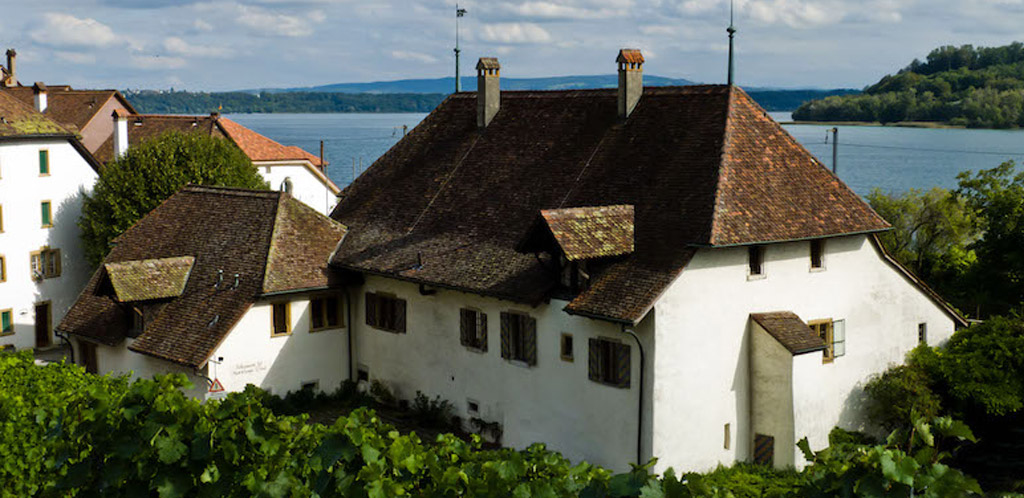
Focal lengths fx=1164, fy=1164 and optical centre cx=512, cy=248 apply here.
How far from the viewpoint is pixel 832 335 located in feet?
103

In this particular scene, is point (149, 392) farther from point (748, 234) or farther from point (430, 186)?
point (430, 186)

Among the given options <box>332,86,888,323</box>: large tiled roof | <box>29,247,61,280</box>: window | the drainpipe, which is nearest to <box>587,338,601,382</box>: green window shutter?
<box>332,86,888,323</box>: large tiled roof

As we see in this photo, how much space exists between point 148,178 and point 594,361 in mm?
26380

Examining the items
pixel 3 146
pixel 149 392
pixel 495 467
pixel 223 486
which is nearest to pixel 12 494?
pixel 149 392

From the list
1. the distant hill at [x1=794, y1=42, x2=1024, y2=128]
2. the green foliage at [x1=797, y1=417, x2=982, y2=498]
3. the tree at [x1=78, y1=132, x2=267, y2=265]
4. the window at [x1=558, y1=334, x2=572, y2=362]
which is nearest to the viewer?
the green foliage at [x1=797, y1=417, x2=982, y2=498]

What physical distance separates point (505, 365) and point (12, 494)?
1405 centimetres

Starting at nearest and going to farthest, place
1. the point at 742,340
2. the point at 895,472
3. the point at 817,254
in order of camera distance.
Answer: the point at 895,472, the point at 742,340, the point at 817,254

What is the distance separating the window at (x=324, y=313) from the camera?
3708 cm

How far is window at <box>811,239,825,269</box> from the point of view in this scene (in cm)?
3103

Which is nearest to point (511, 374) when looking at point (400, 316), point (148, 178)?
point (400, 316)

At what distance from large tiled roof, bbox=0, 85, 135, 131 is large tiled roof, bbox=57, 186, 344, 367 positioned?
29291 mm

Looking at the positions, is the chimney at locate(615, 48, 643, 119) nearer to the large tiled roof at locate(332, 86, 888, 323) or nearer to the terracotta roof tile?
the large tiled roof at locate(332, 86, 888, 323)

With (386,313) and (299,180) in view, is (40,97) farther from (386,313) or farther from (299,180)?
(386,313)

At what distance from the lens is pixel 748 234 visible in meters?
29.0
